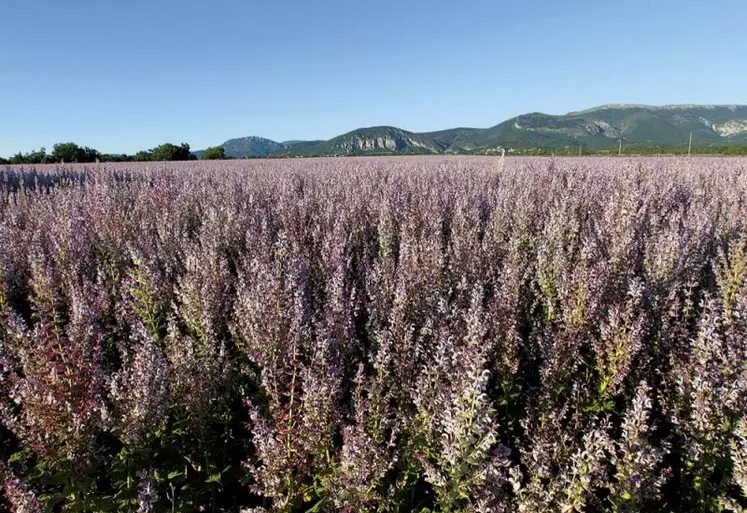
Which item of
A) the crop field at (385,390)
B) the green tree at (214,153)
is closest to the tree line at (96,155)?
the green tree at (214,153)

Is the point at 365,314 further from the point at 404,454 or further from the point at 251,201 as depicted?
the point at 251,201

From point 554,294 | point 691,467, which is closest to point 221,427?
point 691,467

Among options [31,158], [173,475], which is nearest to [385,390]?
[173,475]

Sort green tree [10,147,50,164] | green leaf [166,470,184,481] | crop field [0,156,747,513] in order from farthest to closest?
green tree [10,147,50,164] < green leaf [166,470,184,481] < crop field [0,156,747,513]

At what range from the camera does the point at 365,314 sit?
4.36 m

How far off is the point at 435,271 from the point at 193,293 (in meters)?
2.31

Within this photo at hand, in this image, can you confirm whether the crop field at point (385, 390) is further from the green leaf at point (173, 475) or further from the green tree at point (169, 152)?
the green tree at point (169, 152)

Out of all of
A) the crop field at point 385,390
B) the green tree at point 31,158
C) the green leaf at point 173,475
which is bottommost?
the green leaf at point 173,475

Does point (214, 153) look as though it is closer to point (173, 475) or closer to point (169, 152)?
point (169, 152)

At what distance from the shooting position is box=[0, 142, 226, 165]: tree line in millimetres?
35656

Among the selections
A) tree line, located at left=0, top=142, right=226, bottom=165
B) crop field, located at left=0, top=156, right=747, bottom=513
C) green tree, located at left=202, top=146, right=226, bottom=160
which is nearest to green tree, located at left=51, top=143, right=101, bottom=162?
tree line, located at left=0, top=142, right=226, bottom=165

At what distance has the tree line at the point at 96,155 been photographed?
3566cm

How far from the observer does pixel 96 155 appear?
40.1m

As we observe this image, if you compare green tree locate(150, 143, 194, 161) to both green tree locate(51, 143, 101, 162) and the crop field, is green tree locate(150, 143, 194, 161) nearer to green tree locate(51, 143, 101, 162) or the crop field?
green tree locate(51, 143, 101, 162)
